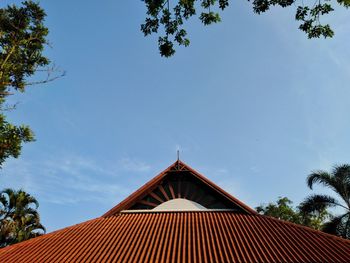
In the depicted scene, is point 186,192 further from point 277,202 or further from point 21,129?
point 277,202

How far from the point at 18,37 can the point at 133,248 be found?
13005 mm

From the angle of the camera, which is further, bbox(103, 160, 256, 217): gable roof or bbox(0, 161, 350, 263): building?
bbox(103, 160, 256, 217): gable roof

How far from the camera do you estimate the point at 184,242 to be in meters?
11.3

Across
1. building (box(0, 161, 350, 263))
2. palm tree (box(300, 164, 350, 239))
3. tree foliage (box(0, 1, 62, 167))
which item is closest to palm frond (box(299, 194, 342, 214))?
palm tree (box(300, 164, 350, 239))

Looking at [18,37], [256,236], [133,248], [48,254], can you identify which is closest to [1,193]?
[18,37]

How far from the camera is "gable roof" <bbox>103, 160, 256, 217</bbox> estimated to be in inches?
583

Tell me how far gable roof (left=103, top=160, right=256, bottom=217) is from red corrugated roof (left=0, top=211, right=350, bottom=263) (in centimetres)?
67

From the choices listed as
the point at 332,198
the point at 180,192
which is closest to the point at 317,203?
the point at 332,198

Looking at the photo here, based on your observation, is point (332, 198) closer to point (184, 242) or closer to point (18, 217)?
point (184, 242)

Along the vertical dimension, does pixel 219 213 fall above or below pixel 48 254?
above

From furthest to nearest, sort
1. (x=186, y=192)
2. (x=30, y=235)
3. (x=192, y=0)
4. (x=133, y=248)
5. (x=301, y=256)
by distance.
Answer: (x=30, y=235) < (x=186, y=192) < (x=133, y=248) < (x=301, y=256) < (x=192, y=0)

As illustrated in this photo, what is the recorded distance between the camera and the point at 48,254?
11.5 meters

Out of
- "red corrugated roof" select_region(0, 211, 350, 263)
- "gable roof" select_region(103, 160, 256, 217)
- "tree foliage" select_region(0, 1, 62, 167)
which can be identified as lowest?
"red corrugated roof" select_region(0, 211, 350, 263)

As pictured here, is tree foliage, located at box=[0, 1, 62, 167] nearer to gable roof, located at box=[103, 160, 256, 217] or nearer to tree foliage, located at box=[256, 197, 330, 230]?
gable roof, located at box=[103, 160, 256, 217]
